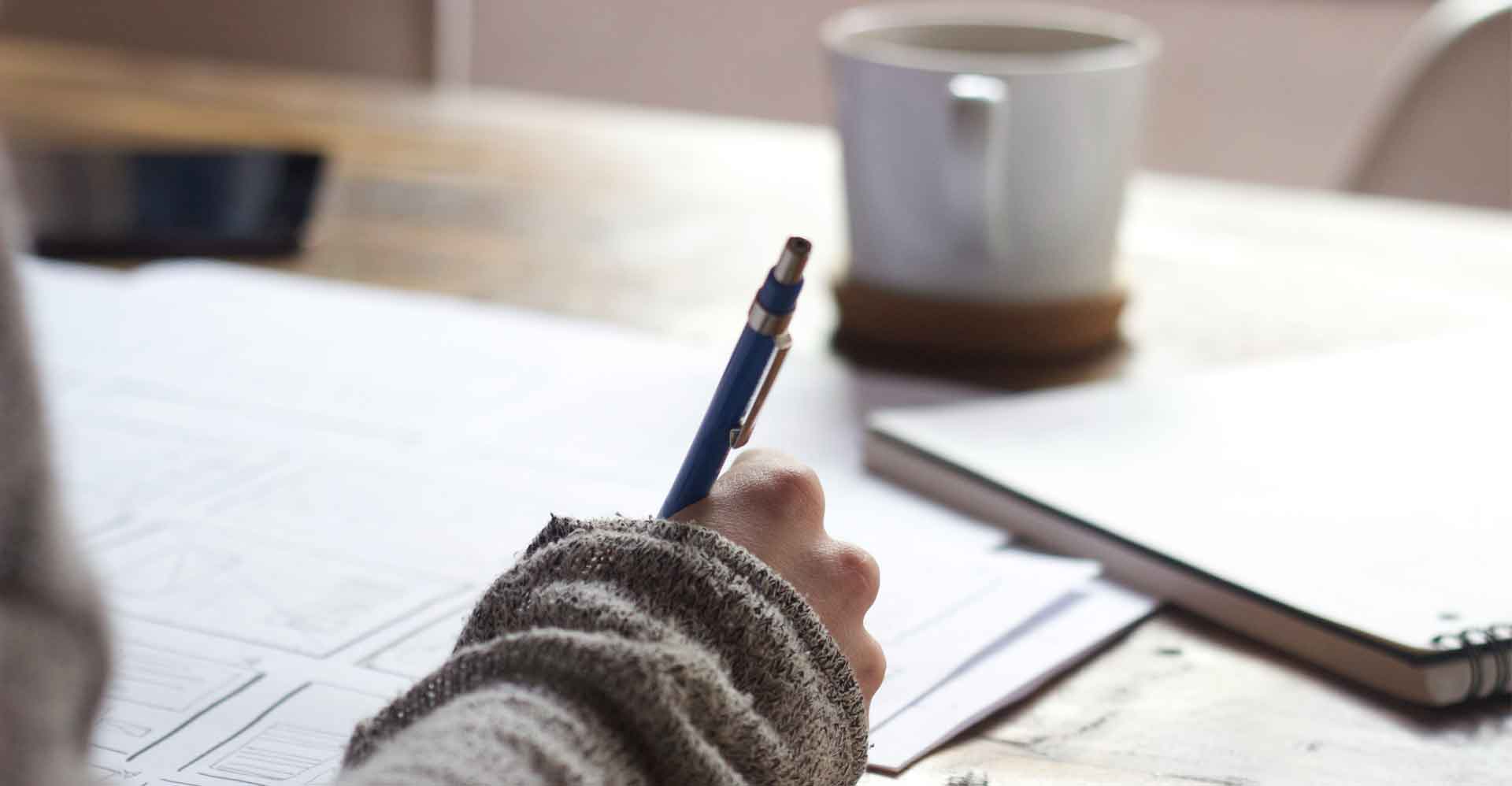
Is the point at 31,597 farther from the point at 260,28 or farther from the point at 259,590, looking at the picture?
the point at 260,28

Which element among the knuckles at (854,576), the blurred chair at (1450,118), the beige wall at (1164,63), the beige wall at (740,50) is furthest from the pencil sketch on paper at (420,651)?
the beige wall at (1164,63)

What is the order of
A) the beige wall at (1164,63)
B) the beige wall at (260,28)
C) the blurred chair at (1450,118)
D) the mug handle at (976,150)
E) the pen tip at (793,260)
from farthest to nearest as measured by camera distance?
1. the beige wall at (1164,63)
2. the beige wall at (260,28)
3. the blurred chair at (1450,118)
4. the mug handle at (976,150)
5. the pen tip at (793,260)

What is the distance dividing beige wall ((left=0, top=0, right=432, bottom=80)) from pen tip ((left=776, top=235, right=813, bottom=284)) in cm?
121

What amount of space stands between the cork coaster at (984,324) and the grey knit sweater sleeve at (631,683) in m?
0.38

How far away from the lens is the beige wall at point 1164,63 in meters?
2.08

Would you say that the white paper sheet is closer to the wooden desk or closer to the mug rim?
the wooden desk

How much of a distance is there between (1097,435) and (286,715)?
322 millimetres

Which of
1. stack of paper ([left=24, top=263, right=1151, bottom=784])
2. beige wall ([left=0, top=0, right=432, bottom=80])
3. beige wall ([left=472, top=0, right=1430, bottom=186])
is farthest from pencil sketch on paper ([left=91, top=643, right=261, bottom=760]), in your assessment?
beige wall ([left=472, top=0, right=1430, bottom=186])

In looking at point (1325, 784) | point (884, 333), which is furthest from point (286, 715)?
point (884, 333)

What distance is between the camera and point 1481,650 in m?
0.44

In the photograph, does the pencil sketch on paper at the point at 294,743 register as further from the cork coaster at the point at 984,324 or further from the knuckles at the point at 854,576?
the cork coaster at the point at 984,324

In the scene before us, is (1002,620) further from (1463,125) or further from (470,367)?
(1463,125)

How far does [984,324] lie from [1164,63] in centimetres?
154

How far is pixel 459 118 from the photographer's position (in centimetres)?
123
